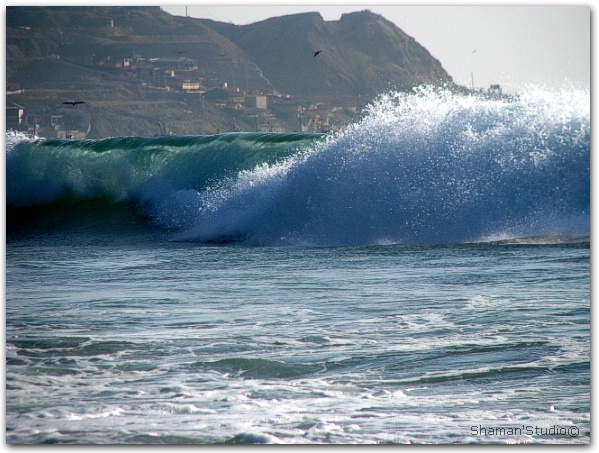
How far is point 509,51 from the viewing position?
17.1 feet

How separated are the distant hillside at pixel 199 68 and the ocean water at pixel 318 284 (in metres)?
0.79

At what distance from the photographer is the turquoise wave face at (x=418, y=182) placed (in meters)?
7.12

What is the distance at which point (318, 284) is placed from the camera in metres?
6.06

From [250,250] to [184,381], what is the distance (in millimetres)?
3846

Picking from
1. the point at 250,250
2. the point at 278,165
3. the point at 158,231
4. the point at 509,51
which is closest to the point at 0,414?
the point at 509,51

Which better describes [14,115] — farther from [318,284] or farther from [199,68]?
[318,284]

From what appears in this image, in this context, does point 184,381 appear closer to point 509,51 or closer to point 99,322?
point 99,322

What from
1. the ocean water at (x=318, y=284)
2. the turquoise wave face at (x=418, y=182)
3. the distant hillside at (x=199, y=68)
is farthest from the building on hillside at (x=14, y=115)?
the ocean water at (x=318, y=284)

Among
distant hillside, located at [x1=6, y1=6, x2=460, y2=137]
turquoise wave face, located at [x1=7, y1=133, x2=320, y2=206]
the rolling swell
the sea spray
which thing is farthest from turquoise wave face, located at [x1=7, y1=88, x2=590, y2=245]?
distant hillside, located at [x1=6, y1=6, x2=460, y2=137]

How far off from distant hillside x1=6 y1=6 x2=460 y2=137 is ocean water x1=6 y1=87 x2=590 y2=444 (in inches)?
31.1

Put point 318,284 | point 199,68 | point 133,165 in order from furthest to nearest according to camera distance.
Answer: point 133,165
point 199,68
point 318,284

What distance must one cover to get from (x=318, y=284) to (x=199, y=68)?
2029 mm

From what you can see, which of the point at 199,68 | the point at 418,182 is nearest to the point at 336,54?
the point at 199,68

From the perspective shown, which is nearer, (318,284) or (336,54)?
(318,284)
